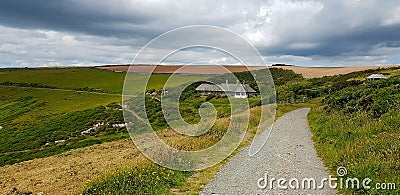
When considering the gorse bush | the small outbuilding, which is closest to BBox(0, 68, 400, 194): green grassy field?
the gorse bush

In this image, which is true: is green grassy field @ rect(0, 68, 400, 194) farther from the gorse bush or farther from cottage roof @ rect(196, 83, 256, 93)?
cottage roof @ rect(196, 83, 256, 93)

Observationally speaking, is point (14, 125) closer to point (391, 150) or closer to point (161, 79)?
point (161, 79)

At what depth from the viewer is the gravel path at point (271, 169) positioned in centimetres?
1080

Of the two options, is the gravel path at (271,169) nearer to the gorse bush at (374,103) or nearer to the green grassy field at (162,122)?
the green grassy field at (162,122)

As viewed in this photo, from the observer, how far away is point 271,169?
531 inches

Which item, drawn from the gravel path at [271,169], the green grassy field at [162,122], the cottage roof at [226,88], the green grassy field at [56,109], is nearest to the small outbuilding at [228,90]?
the cottage roof at [226,88]

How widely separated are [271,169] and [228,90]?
86096 millimetres

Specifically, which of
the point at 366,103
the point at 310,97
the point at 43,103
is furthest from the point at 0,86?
the point at 366,103

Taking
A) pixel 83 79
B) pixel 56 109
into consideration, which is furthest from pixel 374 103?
pixel 83 79

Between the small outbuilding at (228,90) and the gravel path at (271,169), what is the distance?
255 feet

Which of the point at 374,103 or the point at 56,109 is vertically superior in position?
the point at 374,103

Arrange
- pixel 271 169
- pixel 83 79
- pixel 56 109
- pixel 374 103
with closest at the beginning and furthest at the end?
pixel 271 169, pixel 374 103, pixel 56 109, pixel 83 79

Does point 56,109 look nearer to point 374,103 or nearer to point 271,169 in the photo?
point 374,103

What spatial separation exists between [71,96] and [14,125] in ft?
97.3
